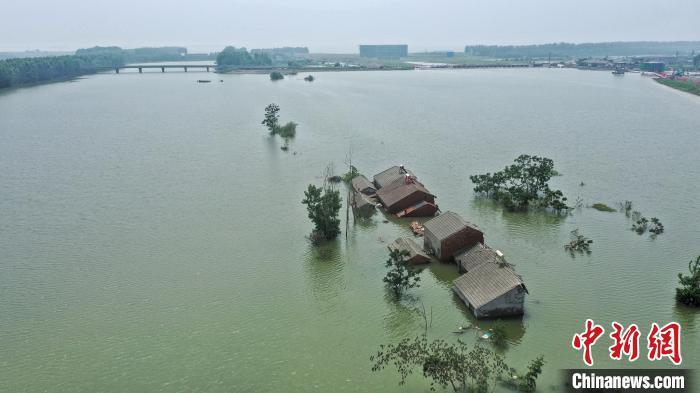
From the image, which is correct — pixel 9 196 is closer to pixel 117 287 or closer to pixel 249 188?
pixel 249 188

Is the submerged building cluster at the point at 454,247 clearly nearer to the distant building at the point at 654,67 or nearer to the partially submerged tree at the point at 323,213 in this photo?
the partially submerged tree at the point at 323,213

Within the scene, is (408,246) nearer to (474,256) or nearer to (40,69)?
(474,256)

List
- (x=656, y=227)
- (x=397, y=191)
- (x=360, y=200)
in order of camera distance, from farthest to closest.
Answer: (x=397, y=191), (x=360, y=200), (x=656, y=227)

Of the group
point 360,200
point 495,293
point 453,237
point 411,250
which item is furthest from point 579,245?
point 360,200

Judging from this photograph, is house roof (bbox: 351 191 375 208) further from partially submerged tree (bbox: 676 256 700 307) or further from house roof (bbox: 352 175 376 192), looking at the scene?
partially submerged tree (bbox: 676 256 700 307)

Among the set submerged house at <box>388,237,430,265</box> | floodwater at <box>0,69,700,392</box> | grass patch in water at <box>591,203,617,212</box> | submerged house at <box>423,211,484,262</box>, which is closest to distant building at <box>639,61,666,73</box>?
floodwater at <box>0,69,700,392</box>

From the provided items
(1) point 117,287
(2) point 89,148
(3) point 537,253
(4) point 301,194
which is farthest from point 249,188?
(2) point 89,148
